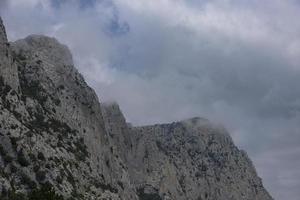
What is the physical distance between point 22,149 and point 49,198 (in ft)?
246

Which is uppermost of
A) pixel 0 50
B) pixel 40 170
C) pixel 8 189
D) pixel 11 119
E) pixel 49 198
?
pixel 0 50

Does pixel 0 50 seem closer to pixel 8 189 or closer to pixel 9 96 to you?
pixel 9 96

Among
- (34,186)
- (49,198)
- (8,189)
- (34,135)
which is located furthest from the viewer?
(34,135)

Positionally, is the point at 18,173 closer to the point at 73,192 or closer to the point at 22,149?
the point at 22,149

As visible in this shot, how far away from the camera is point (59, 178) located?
18888 centimetres

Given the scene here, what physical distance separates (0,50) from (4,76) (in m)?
8.77

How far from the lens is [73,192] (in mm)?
192875

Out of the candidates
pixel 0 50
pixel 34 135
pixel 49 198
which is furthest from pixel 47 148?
pixel 49 198

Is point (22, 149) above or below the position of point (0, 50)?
below

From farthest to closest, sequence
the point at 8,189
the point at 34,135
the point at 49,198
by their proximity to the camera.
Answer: the point at 34,135, the point at 8,189, the point at 49,198

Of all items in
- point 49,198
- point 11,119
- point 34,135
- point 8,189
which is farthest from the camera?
point 34,135

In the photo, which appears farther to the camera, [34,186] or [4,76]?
[4,76]

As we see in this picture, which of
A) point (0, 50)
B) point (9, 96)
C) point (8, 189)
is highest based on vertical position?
point (0, 50)

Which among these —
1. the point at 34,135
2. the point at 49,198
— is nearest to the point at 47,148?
the point at 34,135
